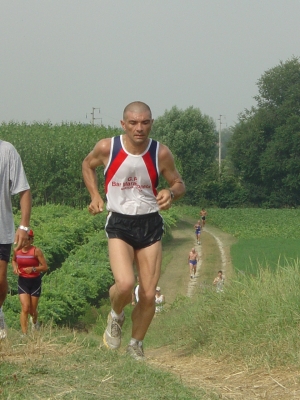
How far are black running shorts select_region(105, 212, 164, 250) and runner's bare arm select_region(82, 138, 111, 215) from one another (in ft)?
0.67

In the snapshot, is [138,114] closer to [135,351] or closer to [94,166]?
[94,166]

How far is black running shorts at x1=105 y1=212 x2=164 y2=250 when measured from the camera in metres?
6.96

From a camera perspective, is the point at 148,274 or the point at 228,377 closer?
the point at 228,377

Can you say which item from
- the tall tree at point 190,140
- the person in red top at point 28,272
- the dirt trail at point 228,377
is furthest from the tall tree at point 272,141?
the dirt trail at point 228,377

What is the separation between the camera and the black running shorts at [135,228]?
6.96 metres

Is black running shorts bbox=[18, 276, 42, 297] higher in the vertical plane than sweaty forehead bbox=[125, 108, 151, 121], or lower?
lower

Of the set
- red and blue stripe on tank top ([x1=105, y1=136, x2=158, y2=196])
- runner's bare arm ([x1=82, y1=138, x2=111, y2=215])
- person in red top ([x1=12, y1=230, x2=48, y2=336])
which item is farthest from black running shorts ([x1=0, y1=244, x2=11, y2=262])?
person in red top ([x1=12, y1=230, x2=48, y2=336])

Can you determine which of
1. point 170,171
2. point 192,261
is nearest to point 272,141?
point 192,261

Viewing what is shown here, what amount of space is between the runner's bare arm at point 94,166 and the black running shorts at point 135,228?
20 cm

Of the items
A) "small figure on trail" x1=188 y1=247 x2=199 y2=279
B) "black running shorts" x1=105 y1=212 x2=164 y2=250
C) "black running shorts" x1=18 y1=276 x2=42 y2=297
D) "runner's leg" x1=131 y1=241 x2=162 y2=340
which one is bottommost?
"small figure on trail" x1=188 y1=247 x2=199 y2=279

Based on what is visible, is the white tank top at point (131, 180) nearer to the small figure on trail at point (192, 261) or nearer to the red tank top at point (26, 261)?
the red tank top at point (26, 261)

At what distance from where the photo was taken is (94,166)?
7258 mm

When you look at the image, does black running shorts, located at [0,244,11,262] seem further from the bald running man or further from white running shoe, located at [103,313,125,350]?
white running shoe, located at [103,313,125,350]

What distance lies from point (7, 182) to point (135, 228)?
1.21m
